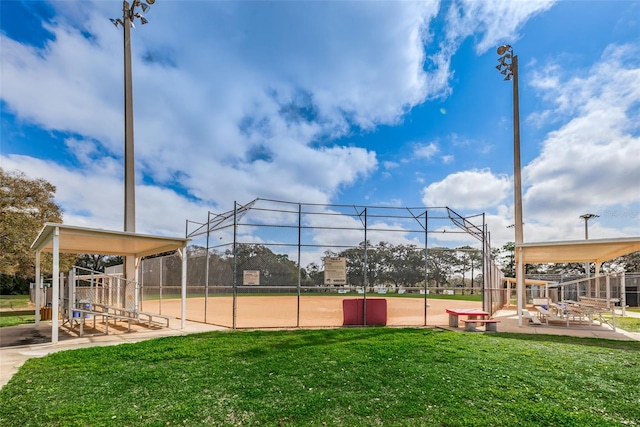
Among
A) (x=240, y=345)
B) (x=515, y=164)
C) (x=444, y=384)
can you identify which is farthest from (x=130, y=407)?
(x=515, y=164)

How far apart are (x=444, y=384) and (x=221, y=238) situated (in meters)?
9.26

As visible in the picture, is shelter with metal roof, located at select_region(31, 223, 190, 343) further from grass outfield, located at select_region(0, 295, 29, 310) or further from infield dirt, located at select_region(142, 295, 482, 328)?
grass outfield, located at select_region(0, 295, 29, 310)

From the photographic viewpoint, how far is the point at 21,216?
62.2 ft

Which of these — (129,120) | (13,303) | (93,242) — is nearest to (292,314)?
(93,242)

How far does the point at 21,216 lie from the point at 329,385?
2076 centimetres

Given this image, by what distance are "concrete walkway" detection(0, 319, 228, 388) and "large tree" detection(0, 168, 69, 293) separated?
792 centimetres

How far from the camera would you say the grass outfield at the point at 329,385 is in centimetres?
449

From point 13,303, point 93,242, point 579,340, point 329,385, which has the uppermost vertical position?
point 93,242

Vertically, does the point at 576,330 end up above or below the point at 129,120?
below

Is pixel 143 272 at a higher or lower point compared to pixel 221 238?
lower

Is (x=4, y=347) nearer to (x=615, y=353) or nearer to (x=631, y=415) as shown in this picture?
(x=631, y=415)

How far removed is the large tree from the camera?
18.5 m

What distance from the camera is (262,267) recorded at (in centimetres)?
1225

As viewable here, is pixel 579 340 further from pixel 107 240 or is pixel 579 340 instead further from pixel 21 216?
pixel 21 216
